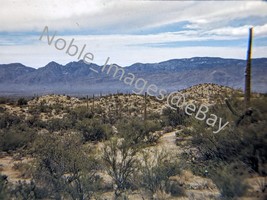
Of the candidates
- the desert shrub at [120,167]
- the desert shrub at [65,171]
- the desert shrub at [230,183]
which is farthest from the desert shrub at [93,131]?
the desert shrub at [230,183]

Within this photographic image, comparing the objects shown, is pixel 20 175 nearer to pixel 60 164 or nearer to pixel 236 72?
pixel 60 164

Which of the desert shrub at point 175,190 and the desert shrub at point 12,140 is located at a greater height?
the desert shrub at point 12,140

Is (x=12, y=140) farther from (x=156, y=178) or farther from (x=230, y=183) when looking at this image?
(x=230, y=183)

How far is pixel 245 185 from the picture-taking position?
9.12 metres

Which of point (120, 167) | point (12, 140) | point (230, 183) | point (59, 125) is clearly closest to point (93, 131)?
point (59, 125)

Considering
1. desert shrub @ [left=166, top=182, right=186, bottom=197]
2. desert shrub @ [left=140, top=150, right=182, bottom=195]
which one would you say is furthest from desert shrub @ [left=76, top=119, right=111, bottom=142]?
desert shrub @ [left=166, top=182, right=186, bottom=197]

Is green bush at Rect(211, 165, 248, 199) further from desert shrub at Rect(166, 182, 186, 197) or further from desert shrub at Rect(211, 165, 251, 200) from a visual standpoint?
desert shrub at Rect(166, 182, 186, 197)

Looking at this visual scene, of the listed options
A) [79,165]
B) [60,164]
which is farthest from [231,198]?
[60,164]

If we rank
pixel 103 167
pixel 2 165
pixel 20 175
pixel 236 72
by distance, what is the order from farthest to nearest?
1. pixel 236 72
2. pixel 2 165
3. pixel 20 175
4. pixel 103 167

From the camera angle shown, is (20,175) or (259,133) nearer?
(259,133)

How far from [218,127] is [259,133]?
4.12 m

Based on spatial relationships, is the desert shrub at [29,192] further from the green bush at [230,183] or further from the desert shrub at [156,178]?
the green bush at [230,183]

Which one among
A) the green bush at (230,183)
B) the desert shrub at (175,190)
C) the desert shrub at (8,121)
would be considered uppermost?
the green bush at (230,183)

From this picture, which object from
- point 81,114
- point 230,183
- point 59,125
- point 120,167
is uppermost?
point 230,183
